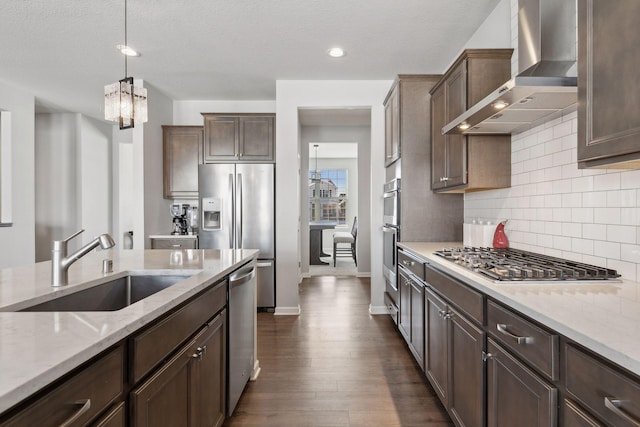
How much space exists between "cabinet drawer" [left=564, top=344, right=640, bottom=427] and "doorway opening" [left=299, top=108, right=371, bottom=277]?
3838 mm

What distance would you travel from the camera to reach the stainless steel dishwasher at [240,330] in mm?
1957

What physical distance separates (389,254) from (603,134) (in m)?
2.57

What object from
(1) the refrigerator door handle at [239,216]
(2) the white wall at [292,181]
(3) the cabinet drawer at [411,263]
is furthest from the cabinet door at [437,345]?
(1) the refrigerator door handle at [239,216]

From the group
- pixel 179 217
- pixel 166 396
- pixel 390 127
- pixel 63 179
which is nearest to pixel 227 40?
pixel 390 127

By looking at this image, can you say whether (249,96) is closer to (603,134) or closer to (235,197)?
(235,197)

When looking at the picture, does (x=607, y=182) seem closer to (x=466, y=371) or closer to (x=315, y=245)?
(x=466, y=371)

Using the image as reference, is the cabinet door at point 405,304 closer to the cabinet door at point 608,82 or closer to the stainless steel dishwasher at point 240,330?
the stainless steel dishwasher at point 240,330

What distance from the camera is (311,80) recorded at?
4.23 meters

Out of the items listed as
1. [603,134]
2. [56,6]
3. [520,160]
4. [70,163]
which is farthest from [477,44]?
[70,163]

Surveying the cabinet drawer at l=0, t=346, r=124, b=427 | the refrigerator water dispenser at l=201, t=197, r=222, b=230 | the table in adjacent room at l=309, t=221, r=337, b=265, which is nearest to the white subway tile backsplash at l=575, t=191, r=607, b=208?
the cabinet drawer at l=0, t=346, r=124, b=427

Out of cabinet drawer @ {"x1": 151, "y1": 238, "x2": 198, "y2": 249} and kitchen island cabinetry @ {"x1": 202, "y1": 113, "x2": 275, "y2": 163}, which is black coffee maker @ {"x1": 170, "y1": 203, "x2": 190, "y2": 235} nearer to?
cabinet drawer @ {"x1": 151, "y1": 238, "x2": 198, "y2": 249}

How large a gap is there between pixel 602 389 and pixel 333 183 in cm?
902

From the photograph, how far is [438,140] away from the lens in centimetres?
307

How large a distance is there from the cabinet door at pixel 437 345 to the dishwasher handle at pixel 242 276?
1173mm
